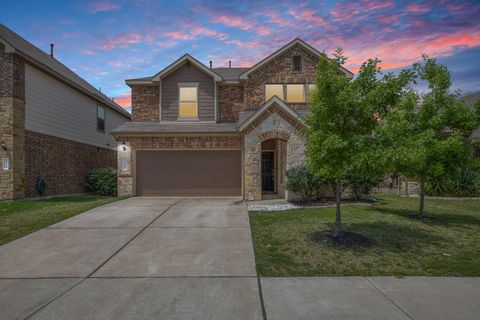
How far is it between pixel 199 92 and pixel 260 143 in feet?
19.1

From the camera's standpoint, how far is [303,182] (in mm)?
12555

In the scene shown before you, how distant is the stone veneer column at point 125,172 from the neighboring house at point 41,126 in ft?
13.4

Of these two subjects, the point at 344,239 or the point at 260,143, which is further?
the point at 260,143

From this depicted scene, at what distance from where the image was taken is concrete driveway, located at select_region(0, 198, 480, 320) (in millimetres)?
3930

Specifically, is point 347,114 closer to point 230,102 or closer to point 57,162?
point 230,102

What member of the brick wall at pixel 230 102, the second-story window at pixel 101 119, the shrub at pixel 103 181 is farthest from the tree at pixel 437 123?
the second-story window at pixel 101 119

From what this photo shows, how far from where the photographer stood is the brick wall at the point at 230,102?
1727 centimetres

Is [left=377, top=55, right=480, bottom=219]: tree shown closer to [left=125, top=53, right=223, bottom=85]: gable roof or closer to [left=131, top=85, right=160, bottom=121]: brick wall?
[left=125, top=53, right=223, bottom=85]: gable roof

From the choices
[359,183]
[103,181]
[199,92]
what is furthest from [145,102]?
[359,183]

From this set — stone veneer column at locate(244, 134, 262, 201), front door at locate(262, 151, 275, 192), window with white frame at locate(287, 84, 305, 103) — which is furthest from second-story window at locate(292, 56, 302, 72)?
stone veneer column at locate(244, 134, 262, 201)

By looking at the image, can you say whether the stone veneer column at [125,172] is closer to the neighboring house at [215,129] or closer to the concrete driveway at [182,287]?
the neighboring house at [215,129]

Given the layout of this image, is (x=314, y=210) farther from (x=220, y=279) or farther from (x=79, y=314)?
(x=79, y=314)

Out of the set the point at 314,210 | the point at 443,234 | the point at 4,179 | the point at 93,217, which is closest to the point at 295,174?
the point at 314,210

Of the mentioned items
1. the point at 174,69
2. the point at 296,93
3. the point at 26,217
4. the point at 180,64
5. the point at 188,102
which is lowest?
the point at 26,217
